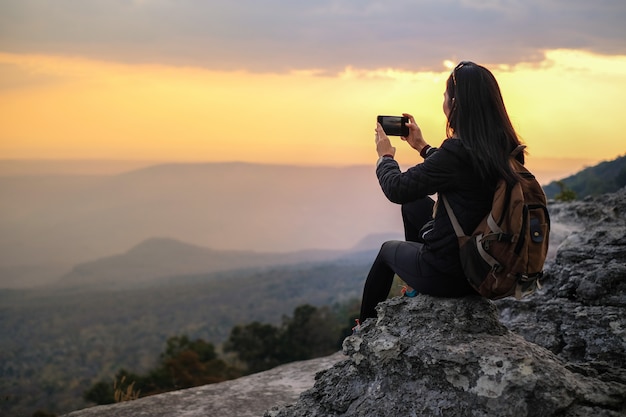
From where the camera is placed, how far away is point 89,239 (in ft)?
558

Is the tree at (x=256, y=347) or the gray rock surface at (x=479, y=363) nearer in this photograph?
the gray rock surface at (x=479, y=363)

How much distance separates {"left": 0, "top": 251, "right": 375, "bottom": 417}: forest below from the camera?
63.0 metres

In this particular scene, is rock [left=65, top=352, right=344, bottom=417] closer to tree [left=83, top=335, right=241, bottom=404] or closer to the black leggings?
the black leggings

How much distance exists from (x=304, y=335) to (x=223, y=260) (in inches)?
5208

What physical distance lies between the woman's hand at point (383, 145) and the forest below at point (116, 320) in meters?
45.2

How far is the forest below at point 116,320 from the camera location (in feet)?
207

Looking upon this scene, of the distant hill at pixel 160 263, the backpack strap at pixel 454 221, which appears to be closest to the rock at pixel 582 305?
the backpack strap at pixel 454 221

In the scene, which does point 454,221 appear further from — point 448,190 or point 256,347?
point 256,347

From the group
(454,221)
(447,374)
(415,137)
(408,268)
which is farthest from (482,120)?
(447,374)

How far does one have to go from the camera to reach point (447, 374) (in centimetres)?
398

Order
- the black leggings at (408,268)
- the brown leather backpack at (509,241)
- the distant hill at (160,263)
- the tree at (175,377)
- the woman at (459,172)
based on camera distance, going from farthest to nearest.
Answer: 1. the distant hill at (160,263)
2. the tree at (175,377)
3. the black leggings at (408,268)
4. the woman at (459,172)
5. the brown leather backpack at (509,241)

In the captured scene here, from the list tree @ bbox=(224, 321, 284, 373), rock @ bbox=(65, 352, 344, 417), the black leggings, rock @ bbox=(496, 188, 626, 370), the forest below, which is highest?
the black leggings

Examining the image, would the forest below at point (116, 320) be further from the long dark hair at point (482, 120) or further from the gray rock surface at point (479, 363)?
the long dark hair at point (482, 120)

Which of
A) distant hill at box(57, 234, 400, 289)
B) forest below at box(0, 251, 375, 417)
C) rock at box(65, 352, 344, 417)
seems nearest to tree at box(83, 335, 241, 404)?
rock at box(65, 352, 344, 417)
